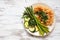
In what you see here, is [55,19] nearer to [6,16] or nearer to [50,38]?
[50,38]

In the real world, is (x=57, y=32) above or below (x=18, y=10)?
below

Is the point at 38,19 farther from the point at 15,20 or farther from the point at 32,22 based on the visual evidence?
the point at 15,20

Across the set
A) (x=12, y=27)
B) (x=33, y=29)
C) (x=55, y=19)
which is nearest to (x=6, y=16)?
(x=12, y=27)

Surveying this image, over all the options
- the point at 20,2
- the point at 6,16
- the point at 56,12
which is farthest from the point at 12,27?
the point at 56,12

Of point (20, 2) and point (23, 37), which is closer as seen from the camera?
point (23, 37)

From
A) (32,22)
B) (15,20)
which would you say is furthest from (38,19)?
(15,20)

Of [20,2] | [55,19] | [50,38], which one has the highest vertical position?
[20,2]
